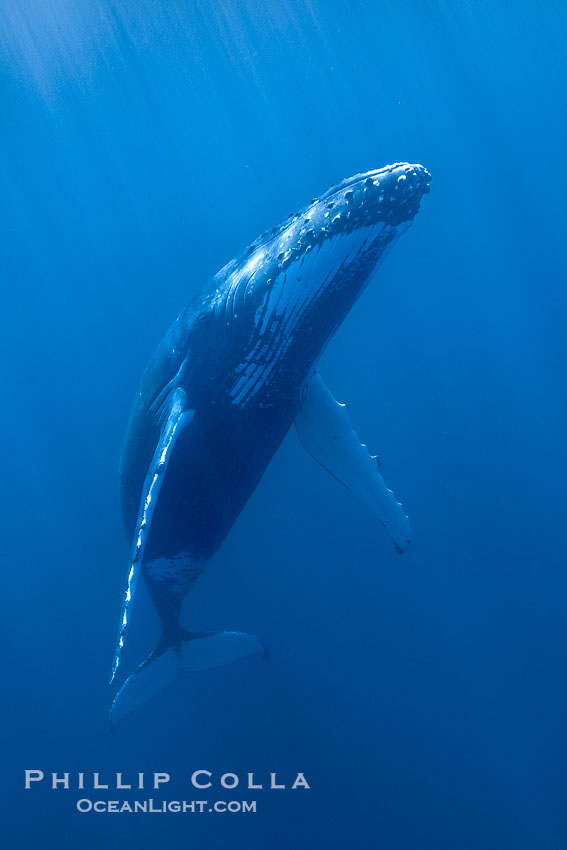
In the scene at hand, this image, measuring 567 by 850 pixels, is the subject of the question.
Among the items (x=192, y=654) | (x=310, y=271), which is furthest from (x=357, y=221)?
(x=192, y=654)

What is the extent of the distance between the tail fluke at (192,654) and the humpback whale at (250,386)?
54.5 inches

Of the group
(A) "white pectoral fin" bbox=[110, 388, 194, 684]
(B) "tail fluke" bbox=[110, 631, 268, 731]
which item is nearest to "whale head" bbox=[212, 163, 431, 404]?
(A) "white pectoral fin" bbox=[110, 388, 194, 684]

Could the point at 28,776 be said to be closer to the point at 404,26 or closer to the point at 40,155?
the point at 40,155

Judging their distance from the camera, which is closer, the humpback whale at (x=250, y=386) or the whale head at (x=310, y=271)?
the whale head at (x=310, y=271)

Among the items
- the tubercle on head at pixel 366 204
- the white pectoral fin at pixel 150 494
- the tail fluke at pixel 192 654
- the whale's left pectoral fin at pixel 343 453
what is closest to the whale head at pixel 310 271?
the tubercle on head at pixel 366 204

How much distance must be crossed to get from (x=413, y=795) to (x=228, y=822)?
13.9ft

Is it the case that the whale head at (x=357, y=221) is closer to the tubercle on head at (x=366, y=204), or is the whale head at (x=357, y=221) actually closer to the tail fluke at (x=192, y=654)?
the tubercle on head at (x=366, y=204)

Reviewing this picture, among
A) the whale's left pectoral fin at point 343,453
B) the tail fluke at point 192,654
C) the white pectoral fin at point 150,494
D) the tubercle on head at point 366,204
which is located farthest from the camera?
the tail fluke at point 192,654

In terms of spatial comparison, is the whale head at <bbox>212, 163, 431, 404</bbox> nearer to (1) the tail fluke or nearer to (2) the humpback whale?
(2) the humpback whale

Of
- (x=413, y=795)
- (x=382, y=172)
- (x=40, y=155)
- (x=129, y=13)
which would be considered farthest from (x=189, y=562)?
(x=40, y=155)

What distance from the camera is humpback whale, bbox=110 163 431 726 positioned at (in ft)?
12.3

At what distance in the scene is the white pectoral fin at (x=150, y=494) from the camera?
4.32 metres

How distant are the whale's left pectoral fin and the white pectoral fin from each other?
134cm

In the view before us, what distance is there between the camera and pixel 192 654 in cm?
733
